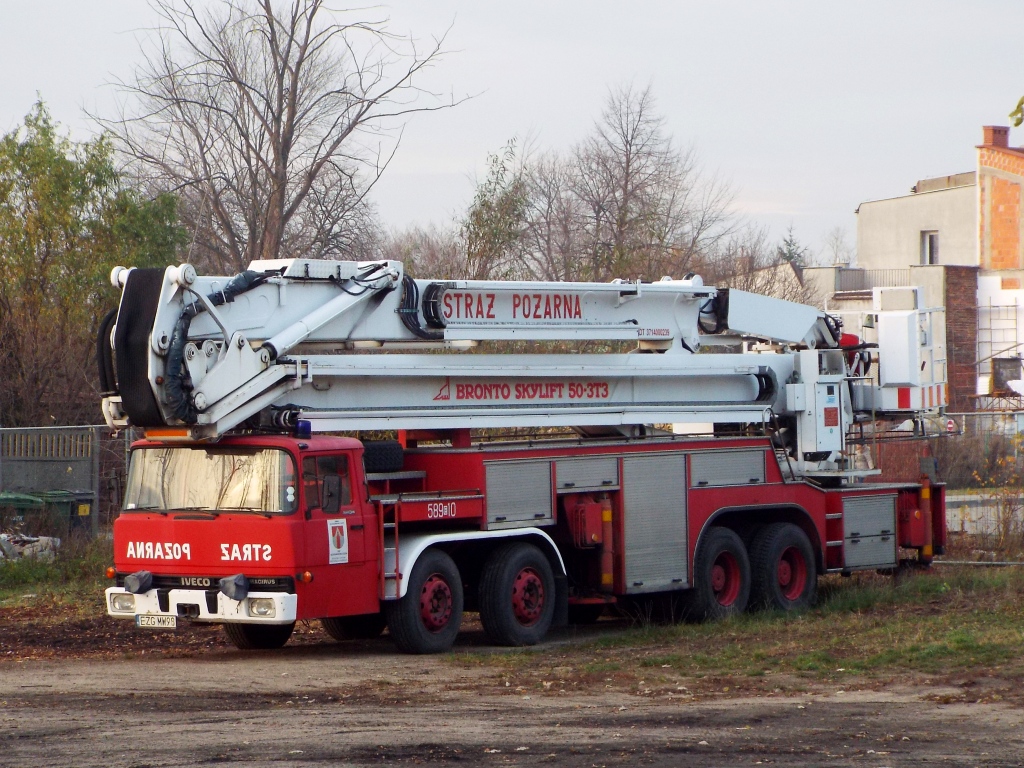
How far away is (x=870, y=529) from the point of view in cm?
1684

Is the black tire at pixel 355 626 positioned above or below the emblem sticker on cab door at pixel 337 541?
below

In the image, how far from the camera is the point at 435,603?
12.6 metres

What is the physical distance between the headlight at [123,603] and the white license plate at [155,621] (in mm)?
121

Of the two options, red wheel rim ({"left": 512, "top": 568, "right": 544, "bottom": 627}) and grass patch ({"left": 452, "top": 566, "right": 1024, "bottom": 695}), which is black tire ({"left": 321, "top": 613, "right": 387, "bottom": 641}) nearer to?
red wheel rim ({"left": 512, "top": 568, "right": 544, "bottom": 627})

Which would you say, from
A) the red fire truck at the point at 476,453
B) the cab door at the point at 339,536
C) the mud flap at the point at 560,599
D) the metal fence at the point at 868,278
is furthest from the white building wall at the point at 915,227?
the cab door at the point at 339,536

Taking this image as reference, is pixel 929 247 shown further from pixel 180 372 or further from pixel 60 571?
pixel 180 372

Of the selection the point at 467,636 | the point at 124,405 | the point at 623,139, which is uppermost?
the point at 623,139

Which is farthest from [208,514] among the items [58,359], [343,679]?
[58,359]

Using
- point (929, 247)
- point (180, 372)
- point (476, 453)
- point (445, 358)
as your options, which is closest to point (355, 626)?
point (476, 453)

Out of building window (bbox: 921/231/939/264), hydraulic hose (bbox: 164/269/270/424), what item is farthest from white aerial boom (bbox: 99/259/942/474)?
Result: building window (bbox: 921/231/939/264)

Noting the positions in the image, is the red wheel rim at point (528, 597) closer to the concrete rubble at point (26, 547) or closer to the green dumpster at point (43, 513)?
the concrete rubble at point (26, 547)

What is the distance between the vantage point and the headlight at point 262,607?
37.8ft

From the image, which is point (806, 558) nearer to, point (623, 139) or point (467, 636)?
point (467, 636)

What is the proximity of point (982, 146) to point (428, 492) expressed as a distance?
41902 mm
